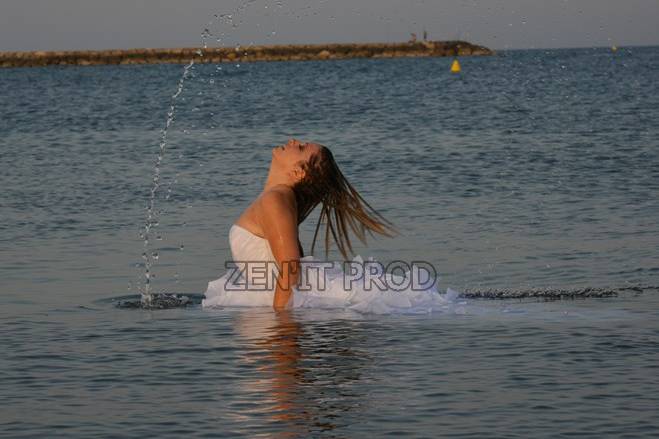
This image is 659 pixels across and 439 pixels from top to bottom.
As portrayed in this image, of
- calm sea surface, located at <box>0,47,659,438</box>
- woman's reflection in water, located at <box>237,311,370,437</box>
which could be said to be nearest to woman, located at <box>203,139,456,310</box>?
woman's reflection in water, located at <box>237,311,370,437</box>

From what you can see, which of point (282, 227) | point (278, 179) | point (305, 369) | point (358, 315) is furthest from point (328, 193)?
point (305, 369)

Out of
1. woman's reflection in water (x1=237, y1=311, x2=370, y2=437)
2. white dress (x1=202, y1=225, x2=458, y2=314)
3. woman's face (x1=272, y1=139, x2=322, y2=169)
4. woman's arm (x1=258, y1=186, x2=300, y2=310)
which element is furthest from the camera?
white dress (x1=202, y1=225, x2=458, y2=314)

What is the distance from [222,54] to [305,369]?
6169 inches

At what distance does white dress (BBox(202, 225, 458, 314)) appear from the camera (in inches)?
410

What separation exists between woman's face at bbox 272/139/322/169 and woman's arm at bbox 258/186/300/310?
0.61ft

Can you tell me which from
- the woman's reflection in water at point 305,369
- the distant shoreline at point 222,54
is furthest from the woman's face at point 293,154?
the distant shoreline at point 222,54

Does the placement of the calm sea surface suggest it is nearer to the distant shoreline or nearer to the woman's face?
the woman's face

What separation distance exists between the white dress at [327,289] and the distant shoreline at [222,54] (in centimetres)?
14128

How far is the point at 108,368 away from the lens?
9445 millimetres

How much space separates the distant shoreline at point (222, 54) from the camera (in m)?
151

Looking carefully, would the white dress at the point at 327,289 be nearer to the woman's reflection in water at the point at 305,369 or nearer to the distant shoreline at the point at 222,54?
the woman's reflection in water at the point at 305,369

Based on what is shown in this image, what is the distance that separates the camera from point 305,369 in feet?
29.9

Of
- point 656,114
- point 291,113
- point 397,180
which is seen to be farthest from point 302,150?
point 291,113

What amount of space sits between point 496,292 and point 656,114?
1312 inches
